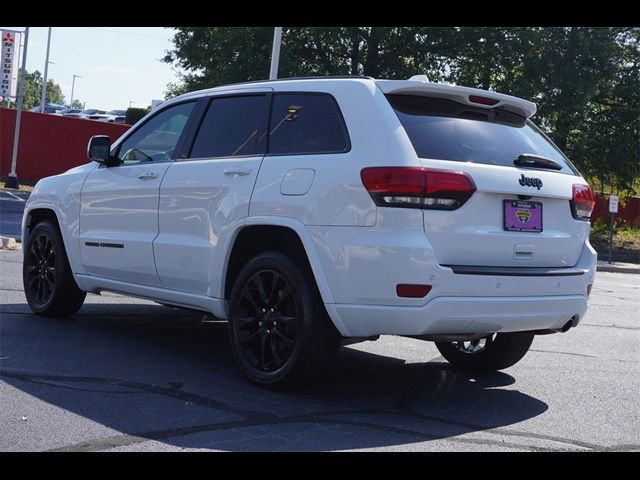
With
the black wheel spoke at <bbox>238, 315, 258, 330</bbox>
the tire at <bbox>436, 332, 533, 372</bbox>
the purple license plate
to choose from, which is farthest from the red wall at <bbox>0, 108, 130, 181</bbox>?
the purple license plate

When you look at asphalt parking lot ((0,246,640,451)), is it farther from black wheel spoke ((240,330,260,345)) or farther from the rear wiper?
the rear wiper

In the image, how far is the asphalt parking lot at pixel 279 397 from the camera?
4637 millimetres

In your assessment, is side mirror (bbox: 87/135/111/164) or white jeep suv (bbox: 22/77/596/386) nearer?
white jeep suv (bbox: 22/77/596/386)

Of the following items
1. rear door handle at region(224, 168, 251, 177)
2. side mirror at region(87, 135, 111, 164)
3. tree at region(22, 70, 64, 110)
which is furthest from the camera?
tree at region(22, 70, 64, 110)

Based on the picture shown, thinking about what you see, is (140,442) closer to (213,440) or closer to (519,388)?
(213,440)

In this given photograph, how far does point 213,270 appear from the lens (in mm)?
6090

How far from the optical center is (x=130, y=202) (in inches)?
274

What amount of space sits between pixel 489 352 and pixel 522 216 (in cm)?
143

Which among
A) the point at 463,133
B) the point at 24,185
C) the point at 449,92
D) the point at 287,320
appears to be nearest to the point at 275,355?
the point at 287,320

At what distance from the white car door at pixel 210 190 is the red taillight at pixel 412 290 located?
4.09 feet

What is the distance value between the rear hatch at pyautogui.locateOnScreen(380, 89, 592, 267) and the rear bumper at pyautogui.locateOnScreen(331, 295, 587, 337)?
231 mm

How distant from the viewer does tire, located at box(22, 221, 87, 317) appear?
7.75 m

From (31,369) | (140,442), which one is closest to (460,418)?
(140,442)
